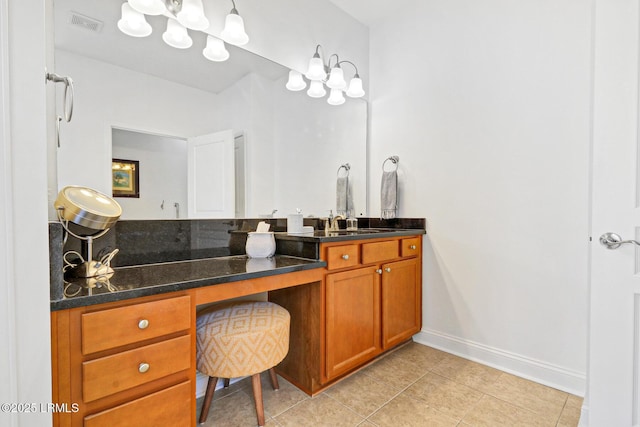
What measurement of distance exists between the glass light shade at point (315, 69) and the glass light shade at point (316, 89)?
0.18 ft

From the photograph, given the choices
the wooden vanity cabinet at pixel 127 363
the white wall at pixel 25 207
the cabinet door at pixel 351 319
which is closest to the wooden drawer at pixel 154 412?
the wooden vanity cabinet at pixel 127 363

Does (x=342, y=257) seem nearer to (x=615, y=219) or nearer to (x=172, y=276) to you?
(x=172, y=276)

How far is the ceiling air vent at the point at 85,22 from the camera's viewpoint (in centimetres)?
135

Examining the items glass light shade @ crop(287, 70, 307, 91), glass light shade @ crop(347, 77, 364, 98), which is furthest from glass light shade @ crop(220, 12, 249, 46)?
glass light shade @ crop(347, 77, 364, 98)

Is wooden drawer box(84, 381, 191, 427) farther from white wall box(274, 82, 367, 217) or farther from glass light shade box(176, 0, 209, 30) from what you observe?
glass light shade box(176, 0, 209, 30)

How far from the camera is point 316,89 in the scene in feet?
7.98

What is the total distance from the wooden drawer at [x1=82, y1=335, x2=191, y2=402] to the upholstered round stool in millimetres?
225

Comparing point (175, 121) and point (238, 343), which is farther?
point (175, 121)

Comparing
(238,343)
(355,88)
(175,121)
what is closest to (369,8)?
(355,88)

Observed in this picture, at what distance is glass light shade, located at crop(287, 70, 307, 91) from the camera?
7.39 feet

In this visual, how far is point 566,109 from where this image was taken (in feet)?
6.05

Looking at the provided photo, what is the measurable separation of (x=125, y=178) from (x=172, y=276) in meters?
0.59

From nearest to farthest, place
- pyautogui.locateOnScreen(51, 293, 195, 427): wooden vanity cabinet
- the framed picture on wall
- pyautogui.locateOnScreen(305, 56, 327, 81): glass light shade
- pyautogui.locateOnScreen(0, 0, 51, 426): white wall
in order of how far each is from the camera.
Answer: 1. pyautogui.locateOnScreen(0, 0, 51, 426): white wall
2. pyautogui.locateOnScreen(51, 293, 195, 427): wooden vanity cabinet
3. the framed picture on wall
4. pyautogui.locateOnScreen(305, 56, 327, 81): glass light shade

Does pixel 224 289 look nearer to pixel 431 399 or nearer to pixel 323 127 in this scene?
pixel 431 399
